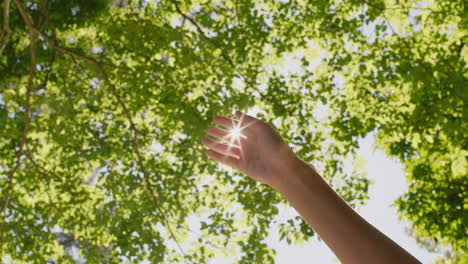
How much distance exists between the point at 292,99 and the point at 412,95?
2.12 m

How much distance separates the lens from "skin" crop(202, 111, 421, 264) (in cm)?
121

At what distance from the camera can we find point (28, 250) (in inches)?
258

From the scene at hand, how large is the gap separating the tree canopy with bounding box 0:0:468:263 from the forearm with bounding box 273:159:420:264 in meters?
4.57

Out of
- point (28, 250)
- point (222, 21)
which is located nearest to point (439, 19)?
point (222, 21)

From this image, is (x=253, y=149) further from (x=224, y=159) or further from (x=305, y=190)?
(x=305, y=190)

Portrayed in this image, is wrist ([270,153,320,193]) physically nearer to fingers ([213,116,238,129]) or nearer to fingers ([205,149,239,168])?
fingers ([205,149,239,168])

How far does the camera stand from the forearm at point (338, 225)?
119cm

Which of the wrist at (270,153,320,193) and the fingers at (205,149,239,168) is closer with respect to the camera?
the wrist at (270,153,320,193)

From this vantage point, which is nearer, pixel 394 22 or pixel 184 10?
pixel 394 22

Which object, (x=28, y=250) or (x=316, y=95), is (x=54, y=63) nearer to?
(x=28, y=250)

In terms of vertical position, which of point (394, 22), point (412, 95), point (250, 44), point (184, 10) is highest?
point (184, 10)

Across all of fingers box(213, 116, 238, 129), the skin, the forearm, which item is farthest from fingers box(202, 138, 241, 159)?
the forearm

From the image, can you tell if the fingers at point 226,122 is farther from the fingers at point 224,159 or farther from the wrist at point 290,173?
the wrist at point 290,173

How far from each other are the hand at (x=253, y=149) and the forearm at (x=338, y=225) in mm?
147
